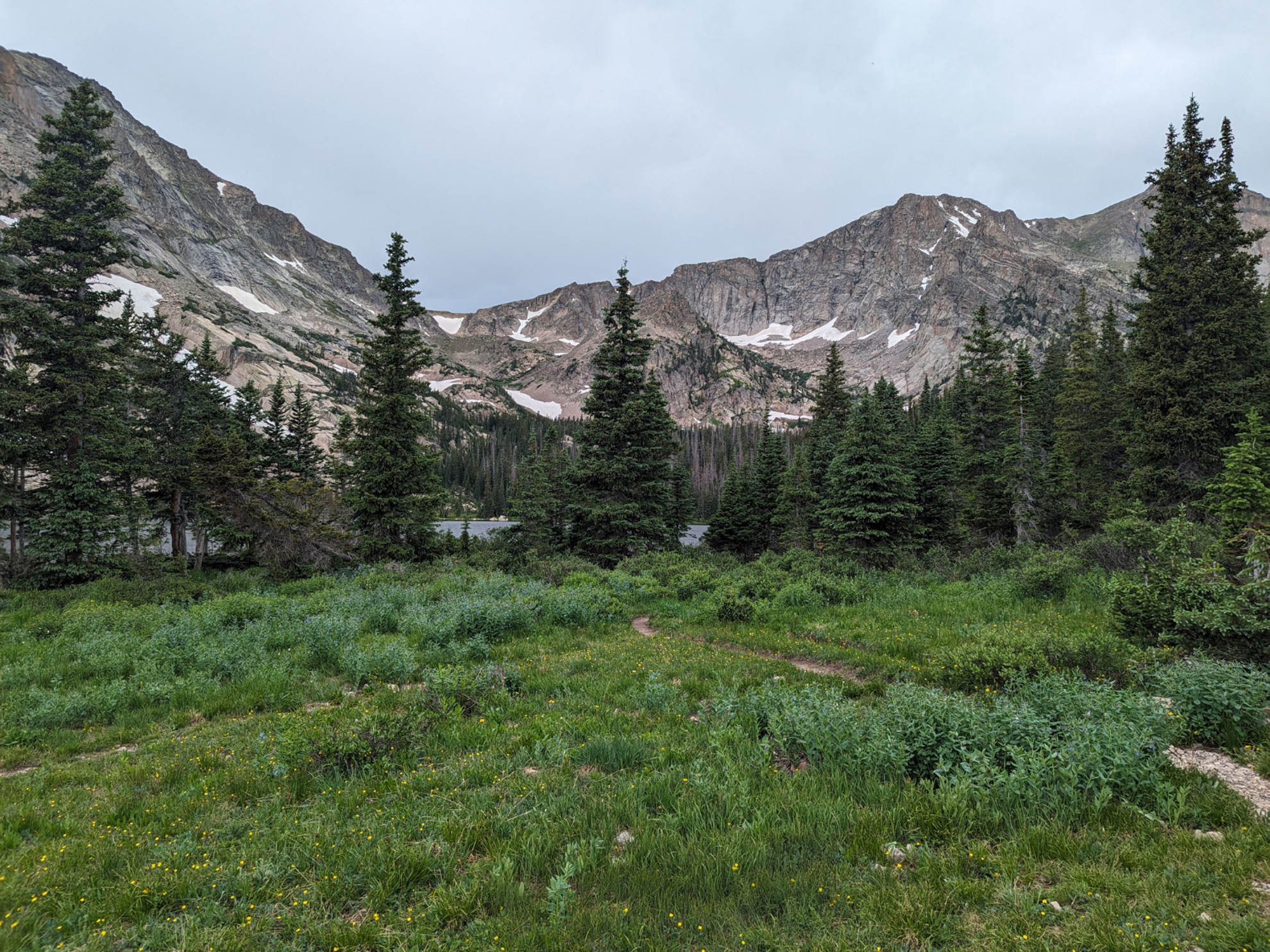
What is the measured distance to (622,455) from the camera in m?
23.5

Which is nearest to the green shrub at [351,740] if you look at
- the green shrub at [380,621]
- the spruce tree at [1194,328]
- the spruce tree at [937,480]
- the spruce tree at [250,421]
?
the green shrub at [380,621]

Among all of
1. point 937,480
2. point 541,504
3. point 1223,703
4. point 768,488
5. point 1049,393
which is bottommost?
point 1223,703

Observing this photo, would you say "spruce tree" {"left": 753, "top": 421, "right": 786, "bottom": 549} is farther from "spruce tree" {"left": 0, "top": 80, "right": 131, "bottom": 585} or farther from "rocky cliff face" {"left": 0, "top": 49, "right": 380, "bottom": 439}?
"rocky cliff face" {"left": 0, "top": 49, "right": 380, "bottom": 439}

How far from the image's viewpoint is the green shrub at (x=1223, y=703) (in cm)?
524

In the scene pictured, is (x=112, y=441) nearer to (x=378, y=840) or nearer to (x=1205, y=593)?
(x=378, y=840)

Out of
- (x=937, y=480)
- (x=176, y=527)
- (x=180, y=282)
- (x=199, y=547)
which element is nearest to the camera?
(x=176, y=527)

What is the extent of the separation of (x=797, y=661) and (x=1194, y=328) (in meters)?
22.2

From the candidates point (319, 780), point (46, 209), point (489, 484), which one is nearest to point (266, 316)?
point (489, 484)

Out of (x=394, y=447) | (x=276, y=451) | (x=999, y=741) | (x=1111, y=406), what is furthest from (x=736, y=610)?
(x=276, y=451)

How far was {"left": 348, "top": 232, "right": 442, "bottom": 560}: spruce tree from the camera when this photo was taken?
21.9m

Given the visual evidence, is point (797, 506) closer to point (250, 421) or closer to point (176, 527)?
point (176, 527)

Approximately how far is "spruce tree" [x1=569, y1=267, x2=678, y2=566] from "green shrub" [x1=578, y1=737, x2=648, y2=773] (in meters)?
17.1

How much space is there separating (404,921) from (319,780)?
2.45 m

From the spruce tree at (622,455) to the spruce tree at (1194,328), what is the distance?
18755 millimetres
